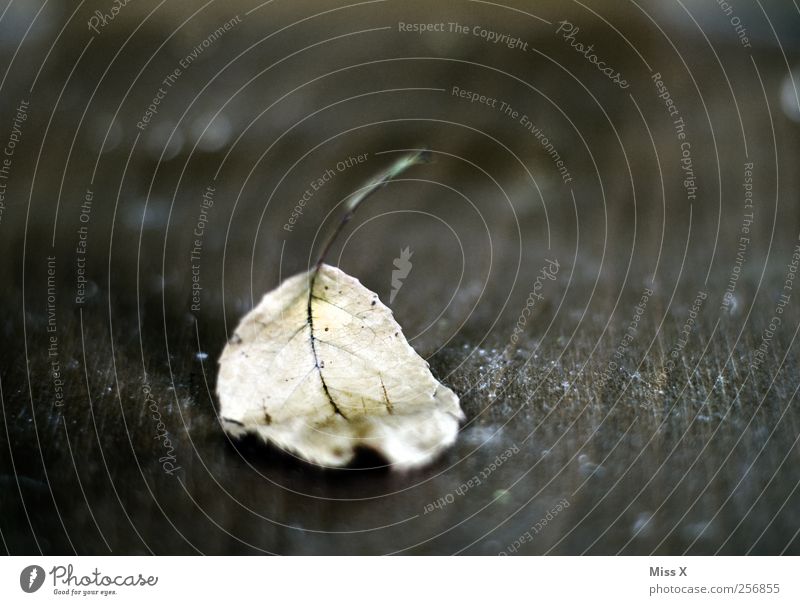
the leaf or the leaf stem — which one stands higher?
the leaf stem

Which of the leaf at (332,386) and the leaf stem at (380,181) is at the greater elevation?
the leaf stem at (380,181)

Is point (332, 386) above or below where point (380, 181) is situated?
below

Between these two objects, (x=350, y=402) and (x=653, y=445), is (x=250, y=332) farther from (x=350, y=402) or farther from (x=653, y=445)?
(x=653, y=445)

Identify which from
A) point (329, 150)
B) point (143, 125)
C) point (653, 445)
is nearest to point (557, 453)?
point (653, 445)
